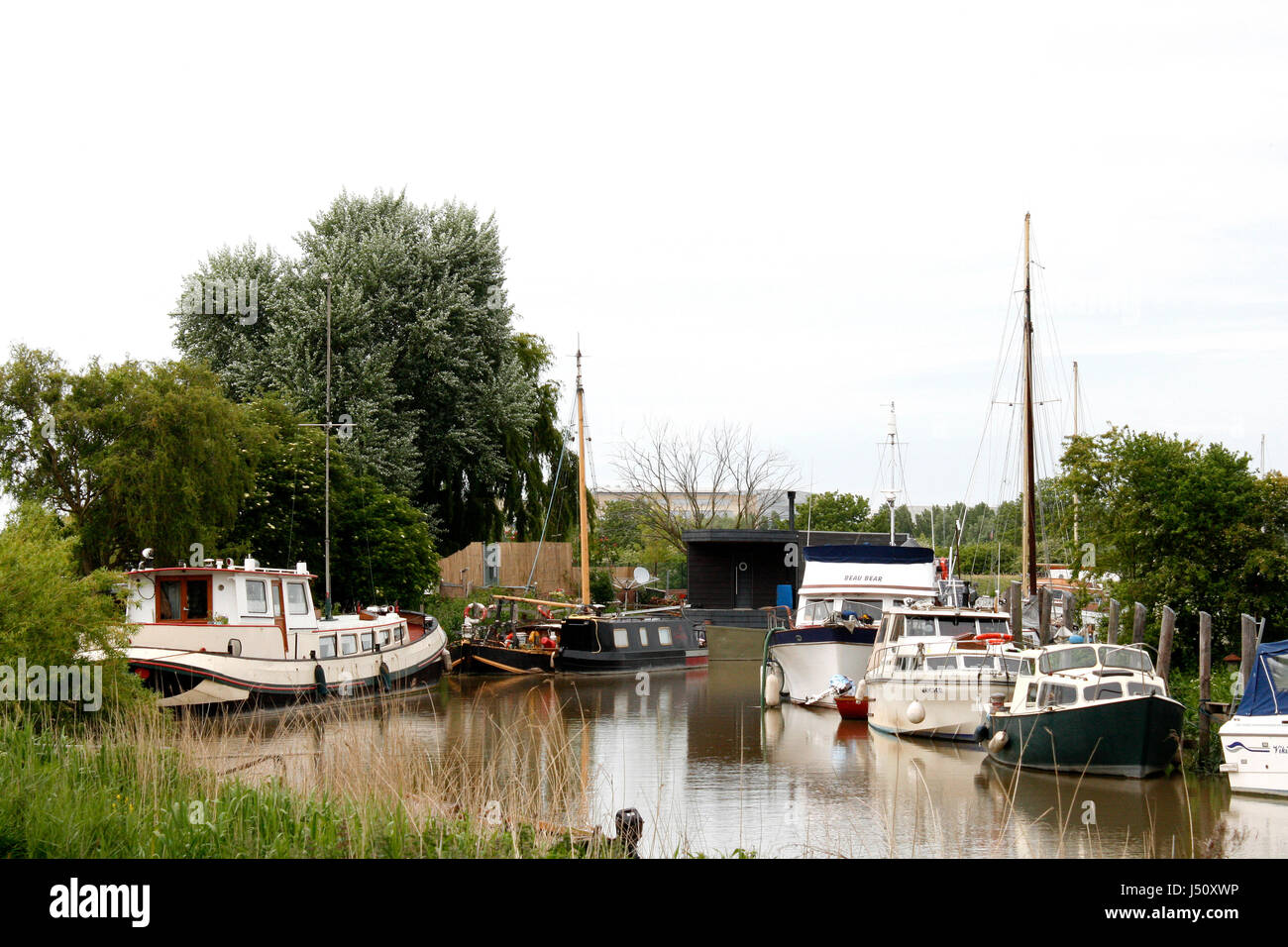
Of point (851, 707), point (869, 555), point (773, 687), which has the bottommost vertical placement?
point (851, 707)

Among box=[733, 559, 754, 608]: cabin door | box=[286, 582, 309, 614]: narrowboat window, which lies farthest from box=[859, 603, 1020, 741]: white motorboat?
box=[733, 559, 754, 608]: cabin door

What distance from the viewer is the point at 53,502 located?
25.8 metres

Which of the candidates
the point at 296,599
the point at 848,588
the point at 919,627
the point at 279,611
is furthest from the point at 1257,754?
the point at 296,599

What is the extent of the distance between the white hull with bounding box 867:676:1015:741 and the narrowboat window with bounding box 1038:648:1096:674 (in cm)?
229

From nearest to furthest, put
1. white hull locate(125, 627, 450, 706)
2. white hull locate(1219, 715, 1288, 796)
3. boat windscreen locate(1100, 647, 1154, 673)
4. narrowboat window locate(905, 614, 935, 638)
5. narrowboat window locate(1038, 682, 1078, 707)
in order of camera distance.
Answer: white hull locate(1219, 715, 1288, 796), narrowboat window locate(1038, 682, 1078, 707), boat windscreen locate(1100, 647, 1154, 673), white hull locate(125, 627, 450, 706), narrowboat window locate(905, 614, 935, 638)

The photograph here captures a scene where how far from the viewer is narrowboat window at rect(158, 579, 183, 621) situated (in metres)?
24.6

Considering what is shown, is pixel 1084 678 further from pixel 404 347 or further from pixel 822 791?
pixel 404 347

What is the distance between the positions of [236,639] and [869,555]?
17.2 metres

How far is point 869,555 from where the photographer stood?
1347 inches

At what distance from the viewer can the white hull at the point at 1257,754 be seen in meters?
16.5

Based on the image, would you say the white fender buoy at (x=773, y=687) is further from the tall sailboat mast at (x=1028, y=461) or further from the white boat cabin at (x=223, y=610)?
the white boat cabin at (x=223, y=610)

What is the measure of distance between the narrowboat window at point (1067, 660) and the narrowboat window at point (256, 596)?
49.9ft

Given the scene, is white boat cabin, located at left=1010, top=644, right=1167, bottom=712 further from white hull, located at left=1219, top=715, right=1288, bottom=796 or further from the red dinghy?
the red dinghy
